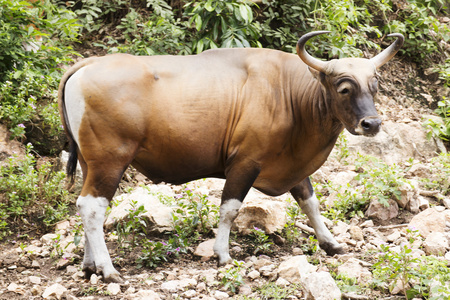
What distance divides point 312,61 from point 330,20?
431cm

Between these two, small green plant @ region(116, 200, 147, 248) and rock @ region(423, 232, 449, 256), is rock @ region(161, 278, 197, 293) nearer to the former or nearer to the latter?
small green plant @ region(116, 200, 147, 248)

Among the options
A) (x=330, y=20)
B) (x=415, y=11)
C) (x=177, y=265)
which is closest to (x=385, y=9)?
(x=415, y=11)

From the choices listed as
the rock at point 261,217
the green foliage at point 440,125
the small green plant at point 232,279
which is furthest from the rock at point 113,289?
the green foliage at point 440,125

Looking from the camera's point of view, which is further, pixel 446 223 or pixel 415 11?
pixel 415 11

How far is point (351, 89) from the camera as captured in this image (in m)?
4.59

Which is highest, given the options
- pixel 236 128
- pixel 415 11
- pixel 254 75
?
pixel 254 75

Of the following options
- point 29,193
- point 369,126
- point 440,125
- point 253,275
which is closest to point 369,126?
point 369,126

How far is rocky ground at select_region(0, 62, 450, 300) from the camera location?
4.32 meters

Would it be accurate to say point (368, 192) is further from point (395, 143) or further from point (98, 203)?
point (98, 203)

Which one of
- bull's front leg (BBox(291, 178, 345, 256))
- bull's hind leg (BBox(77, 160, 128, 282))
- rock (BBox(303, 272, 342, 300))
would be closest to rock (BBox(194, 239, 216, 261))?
bull's hind leg (BBox(77, 160, 128, 282))

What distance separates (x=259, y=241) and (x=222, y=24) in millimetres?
3857

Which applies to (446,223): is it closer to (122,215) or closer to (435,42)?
(122,215)

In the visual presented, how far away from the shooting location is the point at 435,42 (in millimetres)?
10195

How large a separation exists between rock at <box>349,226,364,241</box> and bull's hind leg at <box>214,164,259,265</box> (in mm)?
1455
